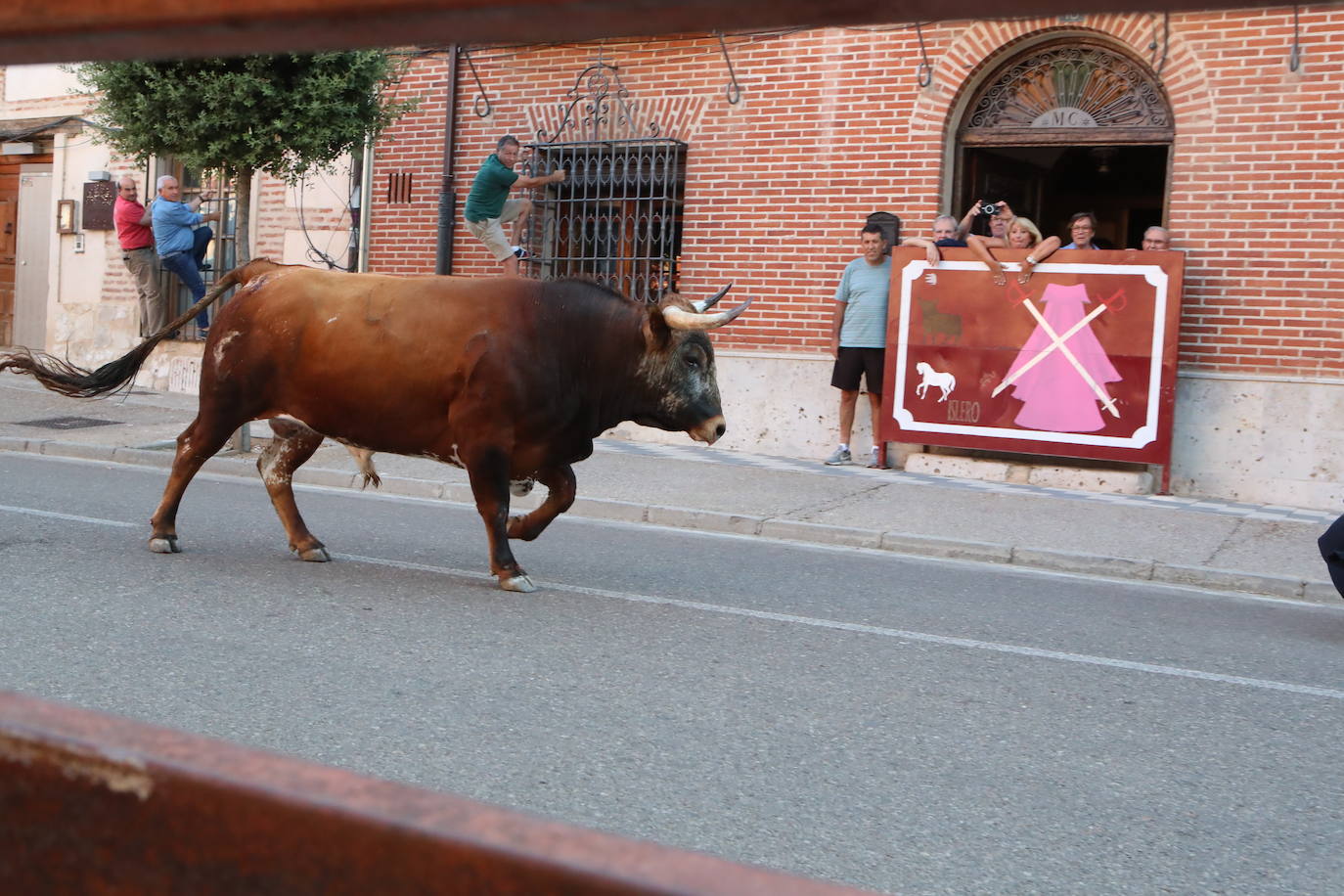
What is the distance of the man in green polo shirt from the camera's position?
13.3 metres

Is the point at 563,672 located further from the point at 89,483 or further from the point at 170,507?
the point at 89,483

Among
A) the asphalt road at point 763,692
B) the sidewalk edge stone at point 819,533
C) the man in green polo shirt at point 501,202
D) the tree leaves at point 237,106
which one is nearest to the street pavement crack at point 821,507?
the sidewalk edge stone at point 819,533

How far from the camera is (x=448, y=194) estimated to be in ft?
49.9

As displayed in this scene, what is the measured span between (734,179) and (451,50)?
146 inches

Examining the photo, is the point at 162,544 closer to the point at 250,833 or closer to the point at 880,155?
the point at 250,833

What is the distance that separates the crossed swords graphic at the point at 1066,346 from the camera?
38.0 ft

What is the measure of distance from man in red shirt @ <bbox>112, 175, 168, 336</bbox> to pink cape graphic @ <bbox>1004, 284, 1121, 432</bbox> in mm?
9459

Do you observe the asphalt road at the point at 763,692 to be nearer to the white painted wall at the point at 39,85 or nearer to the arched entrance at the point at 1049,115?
the arched entrance at the point at 1049,115

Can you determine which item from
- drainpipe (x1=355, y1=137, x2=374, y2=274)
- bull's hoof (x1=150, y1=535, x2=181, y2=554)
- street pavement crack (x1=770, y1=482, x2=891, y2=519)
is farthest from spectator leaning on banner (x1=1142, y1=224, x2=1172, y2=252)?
drainpipe (x1=355, y1=137, x2=374, y2=274)

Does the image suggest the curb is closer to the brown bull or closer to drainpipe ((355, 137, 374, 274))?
the brown bull

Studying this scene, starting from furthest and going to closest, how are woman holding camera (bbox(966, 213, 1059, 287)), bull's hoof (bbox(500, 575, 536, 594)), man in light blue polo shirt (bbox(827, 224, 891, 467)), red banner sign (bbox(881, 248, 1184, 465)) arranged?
1. man in light blue polo shirt (bbox(827, 224, 891, 467))
2. woman holding camera (bbox(966, 213, 1059, 287))
3. red banner sign (bbox(881, 248, 1184, 465))
4. bull's hoof (bbox(500, 575, 536, 594))

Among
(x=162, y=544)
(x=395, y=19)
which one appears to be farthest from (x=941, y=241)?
(x=395, y=19)

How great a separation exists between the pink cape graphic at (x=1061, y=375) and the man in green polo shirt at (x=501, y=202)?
184 inches

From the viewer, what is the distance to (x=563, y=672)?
5191mm
